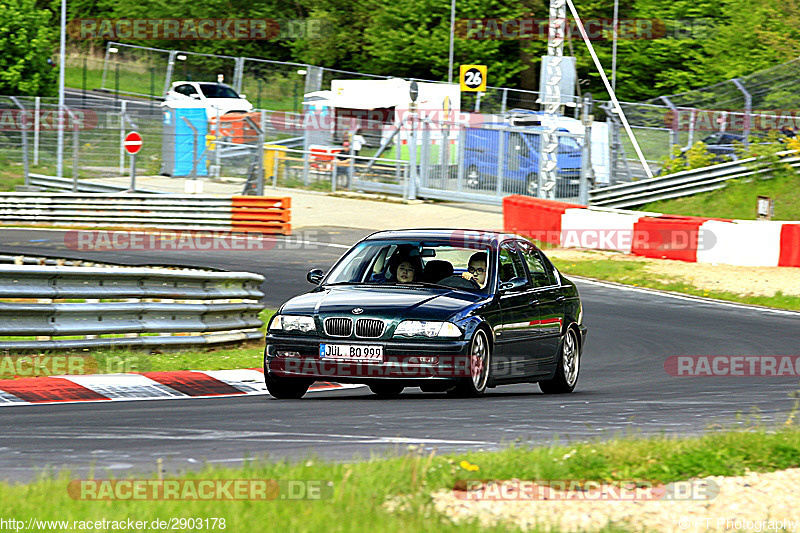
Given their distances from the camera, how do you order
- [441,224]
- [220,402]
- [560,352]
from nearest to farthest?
[220,402], [560,352], [441,224]

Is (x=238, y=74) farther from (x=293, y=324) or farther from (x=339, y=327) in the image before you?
(x=339, y=327)

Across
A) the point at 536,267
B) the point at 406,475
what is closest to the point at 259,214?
the point at 536,267

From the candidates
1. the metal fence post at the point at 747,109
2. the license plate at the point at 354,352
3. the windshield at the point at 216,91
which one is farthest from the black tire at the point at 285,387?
the windshield at the point at 216,91

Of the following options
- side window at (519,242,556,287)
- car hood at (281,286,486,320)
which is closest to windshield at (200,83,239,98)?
side window at (519,242,556,287)

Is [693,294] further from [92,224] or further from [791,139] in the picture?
[92,224]

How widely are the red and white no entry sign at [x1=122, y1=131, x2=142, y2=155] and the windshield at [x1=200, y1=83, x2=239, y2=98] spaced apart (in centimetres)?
1510

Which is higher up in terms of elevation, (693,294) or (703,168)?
(703,168)

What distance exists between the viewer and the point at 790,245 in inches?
858

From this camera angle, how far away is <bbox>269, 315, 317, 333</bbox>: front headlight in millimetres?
9867

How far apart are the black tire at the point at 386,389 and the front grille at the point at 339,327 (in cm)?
46

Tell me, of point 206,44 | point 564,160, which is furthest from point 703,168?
point 206,44

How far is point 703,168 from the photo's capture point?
30.8 m

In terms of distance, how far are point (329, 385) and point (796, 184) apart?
19964 mm

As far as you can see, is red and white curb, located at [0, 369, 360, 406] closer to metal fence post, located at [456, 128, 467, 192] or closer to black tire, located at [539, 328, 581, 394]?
black tire, located at [539, 328, 581, 394]
